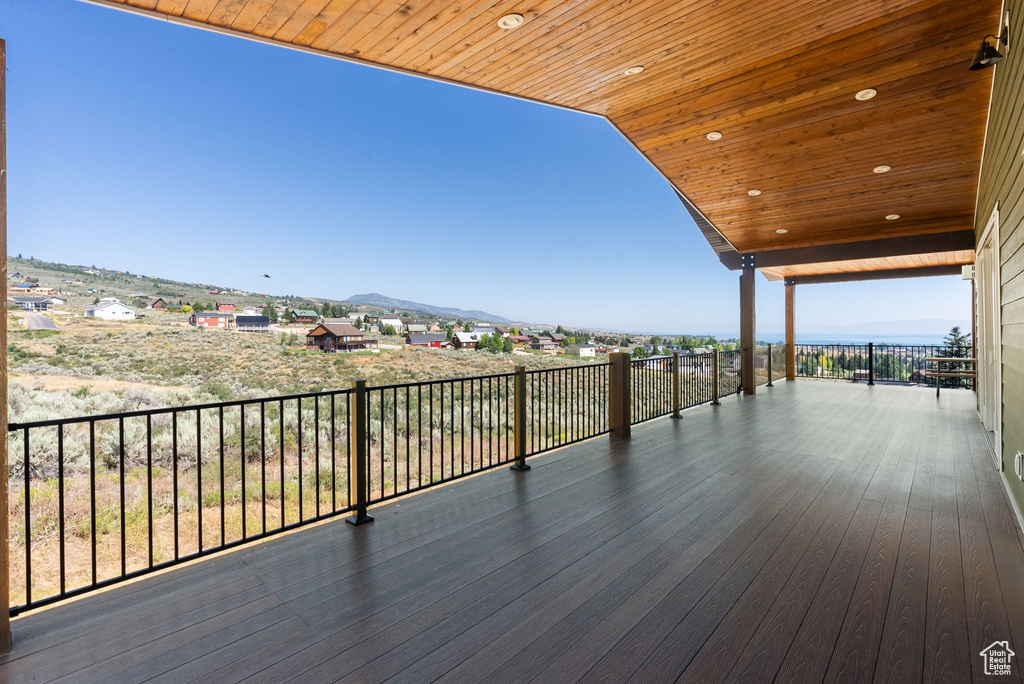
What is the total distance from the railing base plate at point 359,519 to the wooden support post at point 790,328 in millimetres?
10845

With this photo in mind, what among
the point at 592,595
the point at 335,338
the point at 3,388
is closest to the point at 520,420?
the point at 592,595

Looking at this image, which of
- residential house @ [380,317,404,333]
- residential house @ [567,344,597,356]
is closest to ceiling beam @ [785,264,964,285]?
residential house @ [567,344,597,356]

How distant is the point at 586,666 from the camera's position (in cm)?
153

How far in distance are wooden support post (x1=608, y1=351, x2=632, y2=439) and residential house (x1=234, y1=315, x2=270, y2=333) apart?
11072mm

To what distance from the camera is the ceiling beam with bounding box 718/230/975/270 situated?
660cm

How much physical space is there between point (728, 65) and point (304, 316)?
41.9 ft

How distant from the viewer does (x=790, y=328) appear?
35.4 feet

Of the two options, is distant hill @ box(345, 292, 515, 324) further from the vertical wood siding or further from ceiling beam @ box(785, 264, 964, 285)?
the vertical wood siding

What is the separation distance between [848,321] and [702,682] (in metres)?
55.4

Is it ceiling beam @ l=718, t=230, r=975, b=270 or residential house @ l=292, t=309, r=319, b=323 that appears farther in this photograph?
residential house @ l=292, t=309, r=319, b=323

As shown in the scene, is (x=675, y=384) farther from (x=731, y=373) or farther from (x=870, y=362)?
(x=870, y=362)

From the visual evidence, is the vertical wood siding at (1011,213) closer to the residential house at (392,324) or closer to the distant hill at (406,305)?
the residential house at (392,324)

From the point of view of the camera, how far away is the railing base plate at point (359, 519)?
8.86 feet

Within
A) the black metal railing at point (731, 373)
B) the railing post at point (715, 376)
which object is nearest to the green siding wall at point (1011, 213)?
the railing post at point (715, 376)
